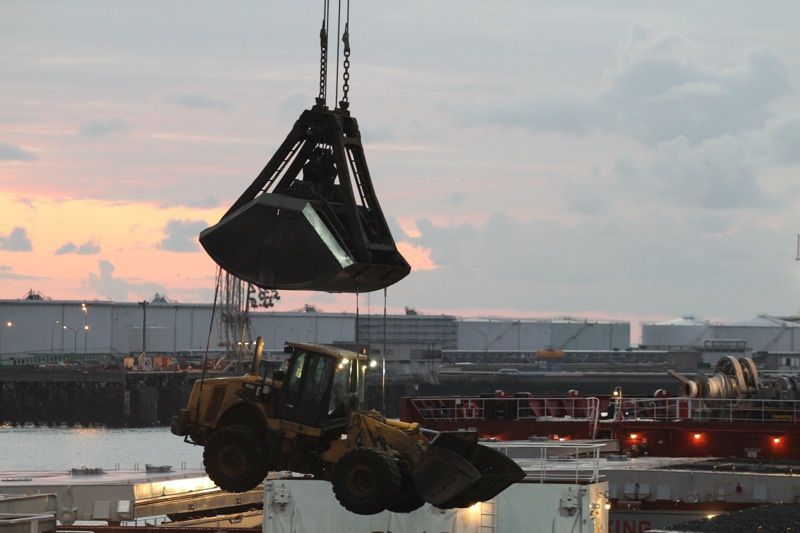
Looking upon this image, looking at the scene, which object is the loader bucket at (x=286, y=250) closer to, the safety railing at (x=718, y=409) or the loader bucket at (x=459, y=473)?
the loader bucket at (x=459, y=473)

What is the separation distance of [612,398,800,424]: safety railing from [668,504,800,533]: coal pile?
24213 mm

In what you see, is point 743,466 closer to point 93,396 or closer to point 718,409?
point 718,409

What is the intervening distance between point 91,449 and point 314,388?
92.3 metres

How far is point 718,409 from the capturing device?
50688mm

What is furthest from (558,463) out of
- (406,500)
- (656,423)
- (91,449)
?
(91,449)

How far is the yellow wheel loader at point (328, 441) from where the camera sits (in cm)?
2516

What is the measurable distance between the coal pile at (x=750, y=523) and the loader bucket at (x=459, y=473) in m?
2.92

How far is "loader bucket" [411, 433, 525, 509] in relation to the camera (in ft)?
81.5

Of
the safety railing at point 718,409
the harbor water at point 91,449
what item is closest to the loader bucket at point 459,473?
the safety railing at point 718,409

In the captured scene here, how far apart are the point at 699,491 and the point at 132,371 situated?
14639 centimetres

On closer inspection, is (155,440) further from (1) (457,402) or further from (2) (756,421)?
(2) (756,421)

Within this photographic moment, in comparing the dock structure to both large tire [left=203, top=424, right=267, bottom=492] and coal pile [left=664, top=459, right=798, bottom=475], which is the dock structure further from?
large tire [left=203, top=424, right=267, bottom=492]

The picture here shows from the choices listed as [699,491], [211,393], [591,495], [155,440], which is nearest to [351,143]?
[211,393]

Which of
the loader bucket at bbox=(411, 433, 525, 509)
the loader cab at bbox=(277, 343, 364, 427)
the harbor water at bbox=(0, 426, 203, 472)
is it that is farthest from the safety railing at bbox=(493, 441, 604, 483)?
the harbor water at bbox=(0, 426, 203, 472)
